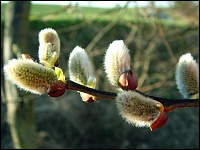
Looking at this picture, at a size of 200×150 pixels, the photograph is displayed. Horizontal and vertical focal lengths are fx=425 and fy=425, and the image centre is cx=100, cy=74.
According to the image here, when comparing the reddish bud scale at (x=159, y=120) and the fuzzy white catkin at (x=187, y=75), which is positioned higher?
the fuzzy white catkin at (x=187, y=75)

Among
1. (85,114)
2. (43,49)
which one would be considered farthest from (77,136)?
(43,49)

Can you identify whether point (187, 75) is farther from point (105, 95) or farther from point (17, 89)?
point (17, 89)

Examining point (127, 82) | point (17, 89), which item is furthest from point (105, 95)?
point (17, 89)

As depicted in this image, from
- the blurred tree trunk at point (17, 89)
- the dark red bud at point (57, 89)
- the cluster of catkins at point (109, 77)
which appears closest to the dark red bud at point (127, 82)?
the cluster of catkins at point (109, 77)

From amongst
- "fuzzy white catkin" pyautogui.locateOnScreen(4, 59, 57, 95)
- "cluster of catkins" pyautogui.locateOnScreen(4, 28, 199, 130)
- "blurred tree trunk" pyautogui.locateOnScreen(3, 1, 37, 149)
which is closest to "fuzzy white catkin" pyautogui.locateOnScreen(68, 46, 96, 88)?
"cluster of catkins" pyautogui.locateOnScreen(4, 28, 199, 130)

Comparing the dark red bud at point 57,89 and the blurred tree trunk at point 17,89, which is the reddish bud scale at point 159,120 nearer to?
the dark red bud at point 57,89

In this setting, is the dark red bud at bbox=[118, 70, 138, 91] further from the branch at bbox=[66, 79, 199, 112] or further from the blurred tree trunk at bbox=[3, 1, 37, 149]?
the blurred tree trunk at bbox=[3, 1, 37, 149]

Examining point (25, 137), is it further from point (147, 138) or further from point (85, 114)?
point (147, 138)
